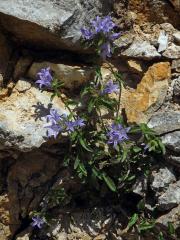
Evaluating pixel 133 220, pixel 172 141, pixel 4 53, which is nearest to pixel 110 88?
pixel 172 141

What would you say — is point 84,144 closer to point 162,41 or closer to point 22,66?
point 22,66

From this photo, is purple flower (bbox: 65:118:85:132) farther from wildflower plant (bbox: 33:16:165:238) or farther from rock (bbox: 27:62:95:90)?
rock (bbox: 27:62:95:90)

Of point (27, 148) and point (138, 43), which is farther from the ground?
point (138, 43)

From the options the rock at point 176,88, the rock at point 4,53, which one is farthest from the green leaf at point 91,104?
the rock at point 4,53

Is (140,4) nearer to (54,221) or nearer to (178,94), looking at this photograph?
(178,94)

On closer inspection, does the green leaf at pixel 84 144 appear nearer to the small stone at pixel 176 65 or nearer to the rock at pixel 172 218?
the rock at pixel 172 218

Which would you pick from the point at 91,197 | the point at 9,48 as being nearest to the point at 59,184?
the point at 91,197

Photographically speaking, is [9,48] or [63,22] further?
[9,48]
